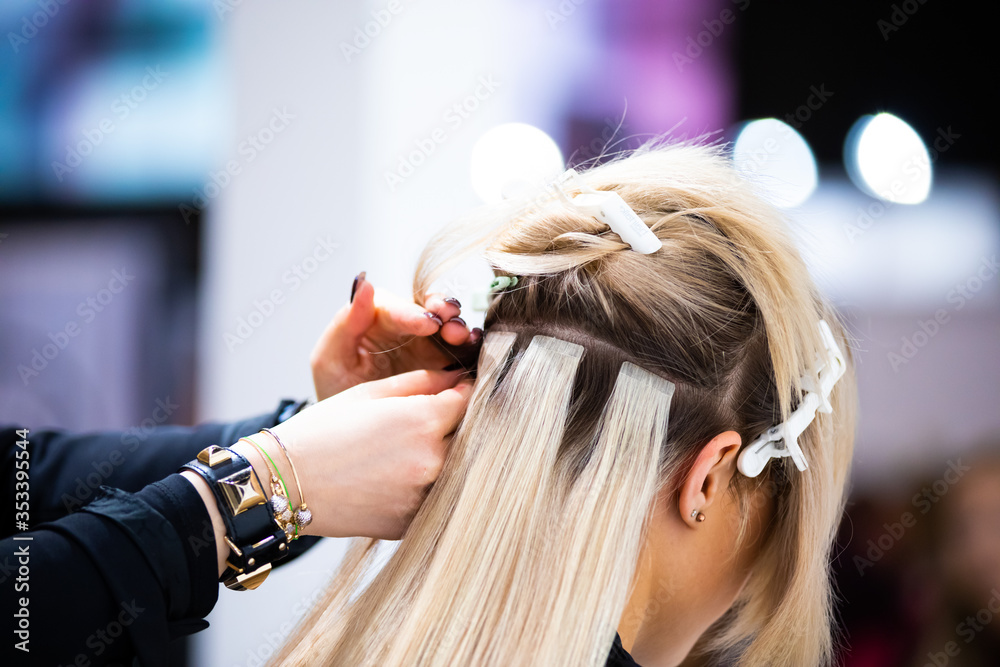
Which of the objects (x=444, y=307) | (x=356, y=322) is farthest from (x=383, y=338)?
(x=444, y=307)

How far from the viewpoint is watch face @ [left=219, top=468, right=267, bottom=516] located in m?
0.58

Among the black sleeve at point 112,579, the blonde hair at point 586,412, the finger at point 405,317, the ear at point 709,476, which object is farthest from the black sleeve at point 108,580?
the ear at point 709,476

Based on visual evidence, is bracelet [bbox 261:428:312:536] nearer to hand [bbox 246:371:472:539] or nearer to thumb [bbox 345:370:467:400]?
hand [bbox 246:371:472:539]

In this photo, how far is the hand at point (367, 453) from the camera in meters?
0.62

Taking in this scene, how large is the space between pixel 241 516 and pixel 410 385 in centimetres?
23

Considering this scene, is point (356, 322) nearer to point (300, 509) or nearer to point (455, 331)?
point (455, 331)

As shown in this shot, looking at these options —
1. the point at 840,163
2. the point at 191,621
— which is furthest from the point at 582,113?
the point at 191,621

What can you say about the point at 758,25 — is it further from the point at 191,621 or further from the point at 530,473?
the point at 191,621

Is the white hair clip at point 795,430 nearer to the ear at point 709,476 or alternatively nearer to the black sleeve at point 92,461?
the ear at point 709,476

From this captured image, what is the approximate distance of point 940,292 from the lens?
5.41ft

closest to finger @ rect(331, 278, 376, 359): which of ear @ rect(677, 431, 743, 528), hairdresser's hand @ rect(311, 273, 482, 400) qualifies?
hairdresser's hand @ rect(311, 273, 482, 400)

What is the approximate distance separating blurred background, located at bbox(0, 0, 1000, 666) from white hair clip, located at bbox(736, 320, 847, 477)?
1059 millimetres

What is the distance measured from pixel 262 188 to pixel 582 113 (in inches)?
37.6

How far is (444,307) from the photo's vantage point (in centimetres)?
75
